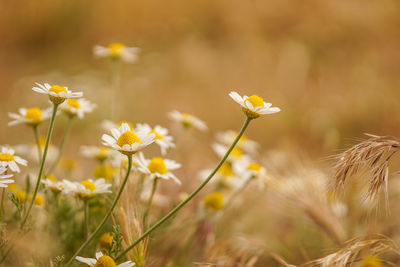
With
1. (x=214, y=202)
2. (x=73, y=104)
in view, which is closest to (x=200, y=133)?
(x=214, y=202)

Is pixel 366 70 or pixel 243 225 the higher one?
pixel 366 70

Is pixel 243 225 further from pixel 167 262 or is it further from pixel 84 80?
pixel 84 80

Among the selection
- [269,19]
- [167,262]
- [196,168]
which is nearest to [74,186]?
[167,262]

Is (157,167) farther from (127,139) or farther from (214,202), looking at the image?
(214,202)

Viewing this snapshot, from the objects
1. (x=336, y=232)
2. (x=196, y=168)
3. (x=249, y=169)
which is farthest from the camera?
(x=196, y=168)

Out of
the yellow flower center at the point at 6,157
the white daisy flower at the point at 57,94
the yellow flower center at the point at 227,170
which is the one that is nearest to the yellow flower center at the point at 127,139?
the white daisy flower at the point at 57,94

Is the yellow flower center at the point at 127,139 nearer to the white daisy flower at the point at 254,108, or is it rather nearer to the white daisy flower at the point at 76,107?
the white daisy flower at the point at 254,108

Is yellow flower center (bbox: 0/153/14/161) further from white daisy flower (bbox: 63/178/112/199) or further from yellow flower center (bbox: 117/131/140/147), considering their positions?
yellow flower center (bbox: 117/131/140/147)
